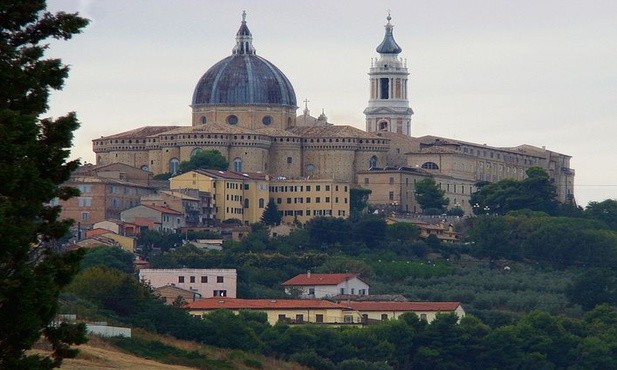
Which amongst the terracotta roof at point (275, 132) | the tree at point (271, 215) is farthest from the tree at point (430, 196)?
the tree at point (271, 215)

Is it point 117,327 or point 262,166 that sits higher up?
point 262,166

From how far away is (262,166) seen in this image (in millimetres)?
129250

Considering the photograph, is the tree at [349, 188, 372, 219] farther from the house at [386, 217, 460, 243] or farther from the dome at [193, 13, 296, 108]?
the dome at [193, 13, 296, 108]

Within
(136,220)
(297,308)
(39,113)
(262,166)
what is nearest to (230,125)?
(262,166)

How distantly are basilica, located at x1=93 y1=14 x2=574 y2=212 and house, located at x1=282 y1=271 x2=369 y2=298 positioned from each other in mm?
24191

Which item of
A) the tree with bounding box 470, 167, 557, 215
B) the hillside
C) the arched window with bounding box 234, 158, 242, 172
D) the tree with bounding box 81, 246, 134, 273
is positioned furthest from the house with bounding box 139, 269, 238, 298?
the tree with bounding box 470, 167, 557, 215

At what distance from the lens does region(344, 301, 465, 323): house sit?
89.9 metres

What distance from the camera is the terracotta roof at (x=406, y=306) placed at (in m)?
91.2

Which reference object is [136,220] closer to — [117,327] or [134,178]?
[134,178]

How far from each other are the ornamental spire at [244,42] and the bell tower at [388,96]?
12.2 m

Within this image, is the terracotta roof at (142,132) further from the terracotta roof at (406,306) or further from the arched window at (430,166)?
the terracotta roof at (406,306)

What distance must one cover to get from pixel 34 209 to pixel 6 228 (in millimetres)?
795

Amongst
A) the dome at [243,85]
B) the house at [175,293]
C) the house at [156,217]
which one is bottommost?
the house at [175,293]

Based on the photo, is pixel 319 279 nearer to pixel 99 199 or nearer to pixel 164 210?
pixel 164 210
